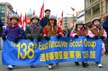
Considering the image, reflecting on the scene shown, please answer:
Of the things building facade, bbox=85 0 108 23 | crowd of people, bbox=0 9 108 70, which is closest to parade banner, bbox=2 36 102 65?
crowd of people, bbox=0 9 108 70

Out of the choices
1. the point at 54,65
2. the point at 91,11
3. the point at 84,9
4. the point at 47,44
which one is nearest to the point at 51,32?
the point at 47,44

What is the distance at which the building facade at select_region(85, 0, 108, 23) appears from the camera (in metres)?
63.8

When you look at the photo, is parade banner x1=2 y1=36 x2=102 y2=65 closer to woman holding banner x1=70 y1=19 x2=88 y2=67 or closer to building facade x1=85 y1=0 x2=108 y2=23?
woman holding banner x1=70 y1=19 x2=88 y2=67

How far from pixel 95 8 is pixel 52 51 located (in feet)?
229

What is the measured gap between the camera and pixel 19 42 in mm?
10906

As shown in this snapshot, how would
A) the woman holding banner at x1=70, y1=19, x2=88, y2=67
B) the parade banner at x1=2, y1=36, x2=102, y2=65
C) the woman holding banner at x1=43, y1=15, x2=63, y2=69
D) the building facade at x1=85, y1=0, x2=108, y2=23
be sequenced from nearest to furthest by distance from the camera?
the parade banner at x1=2, y1=36, x2=102, y2=65 < the woman holding banner at x1=43, y1=15, x2=63, y2=69 < the woman holding banner at x1=70, y1=19, x2=88, y2=67 < the building facade at x1=85, y1=0, x2=108, y2=23

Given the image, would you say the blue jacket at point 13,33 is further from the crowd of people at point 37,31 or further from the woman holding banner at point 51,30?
the woman holding banner at point 51,30

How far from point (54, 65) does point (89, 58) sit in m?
1.19

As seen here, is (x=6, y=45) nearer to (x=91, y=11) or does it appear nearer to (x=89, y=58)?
(x=89, y=58)

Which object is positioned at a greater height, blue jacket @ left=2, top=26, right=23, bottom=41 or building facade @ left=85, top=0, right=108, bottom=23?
building facade @ left=85, top=0, right=108, bottom=23

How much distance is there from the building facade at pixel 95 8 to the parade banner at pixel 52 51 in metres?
50.9

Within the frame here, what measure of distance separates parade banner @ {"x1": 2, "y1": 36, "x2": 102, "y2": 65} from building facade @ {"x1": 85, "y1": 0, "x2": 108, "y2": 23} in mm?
50914

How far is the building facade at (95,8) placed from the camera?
209ft

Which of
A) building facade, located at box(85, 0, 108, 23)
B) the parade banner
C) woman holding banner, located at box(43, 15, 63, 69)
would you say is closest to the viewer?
the parade banner
